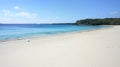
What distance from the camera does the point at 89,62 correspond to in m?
3.59

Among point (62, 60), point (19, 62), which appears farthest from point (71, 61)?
point (19, 62)

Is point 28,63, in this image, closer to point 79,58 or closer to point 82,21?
point 79,58

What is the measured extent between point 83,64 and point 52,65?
75 centimetres

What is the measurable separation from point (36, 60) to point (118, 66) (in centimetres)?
203

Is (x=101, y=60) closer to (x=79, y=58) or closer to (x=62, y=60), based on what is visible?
(x=79, y=58)

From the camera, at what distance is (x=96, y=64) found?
3432 mm

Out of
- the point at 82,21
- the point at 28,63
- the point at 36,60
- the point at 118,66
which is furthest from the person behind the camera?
the point at 82,21

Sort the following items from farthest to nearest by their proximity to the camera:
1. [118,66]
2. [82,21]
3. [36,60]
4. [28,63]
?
[82,21] < [36,60] < [28,63] < [118,66]

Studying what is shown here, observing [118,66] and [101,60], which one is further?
[101,60]

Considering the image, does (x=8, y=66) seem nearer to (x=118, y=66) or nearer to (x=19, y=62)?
(x=19, y=62)

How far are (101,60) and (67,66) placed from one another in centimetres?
99

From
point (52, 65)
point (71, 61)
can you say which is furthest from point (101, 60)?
point (52, 65)

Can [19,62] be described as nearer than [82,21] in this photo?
Yes

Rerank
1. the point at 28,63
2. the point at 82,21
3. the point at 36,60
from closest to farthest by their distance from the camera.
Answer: the point at 28,63 < the point at 36,60 < the point at 82,21
